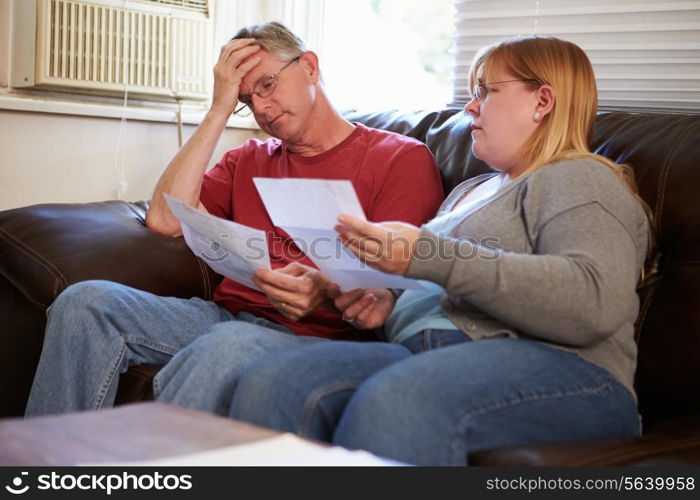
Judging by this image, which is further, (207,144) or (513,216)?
(207,144)

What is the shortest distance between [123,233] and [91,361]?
0.39 metres

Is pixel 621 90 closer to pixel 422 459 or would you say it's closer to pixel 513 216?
pixel 513 216

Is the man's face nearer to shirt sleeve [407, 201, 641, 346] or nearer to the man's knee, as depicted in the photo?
the man's knee

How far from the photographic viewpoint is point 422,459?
110 cm

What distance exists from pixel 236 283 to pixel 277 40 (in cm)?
53

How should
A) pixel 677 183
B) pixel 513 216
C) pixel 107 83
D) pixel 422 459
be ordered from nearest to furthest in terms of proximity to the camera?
pixel 422 459, pixel 513 216, pixel 677 183, pixel 107 83

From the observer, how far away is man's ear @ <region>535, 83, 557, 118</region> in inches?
57.9

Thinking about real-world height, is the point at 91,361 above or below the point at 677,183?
below

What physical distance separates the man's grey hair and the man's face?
0.04 ft

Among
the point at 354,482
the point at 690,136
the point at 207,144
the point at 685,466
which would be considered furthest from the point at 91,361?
the point at 690,136

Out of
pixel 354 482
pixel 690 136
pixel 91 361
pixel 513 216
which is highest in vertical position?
pixel 690 136

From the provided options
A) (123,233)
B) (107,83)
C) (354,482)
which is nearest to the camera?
(354,482)
